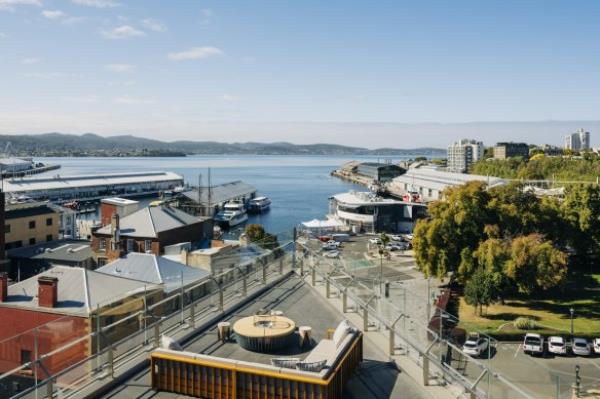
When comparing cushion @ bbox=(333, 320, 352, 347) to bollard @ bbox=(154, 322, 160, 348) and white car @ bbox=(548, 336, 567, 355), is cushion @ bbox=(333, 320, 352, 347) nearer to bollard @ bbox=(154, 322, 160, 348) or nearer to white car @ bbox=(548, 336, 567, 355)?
bollard @ bbox=(154, 322, 160, 348)

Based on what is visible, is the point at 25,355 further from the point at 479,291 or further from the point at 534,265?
the point at 534,265

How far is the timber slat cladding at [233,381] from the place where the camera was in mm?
5082

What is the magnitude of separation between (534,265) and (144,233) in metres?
16.0

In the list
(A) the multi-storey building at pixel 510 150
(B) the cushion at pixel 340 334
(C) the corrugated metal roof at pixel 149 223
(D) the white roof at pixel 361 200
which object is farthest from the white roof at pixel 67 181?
(A) the multi-storey building at pixel 510 150

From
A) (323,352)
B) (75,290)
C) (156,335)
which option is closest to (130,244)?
(75,290)

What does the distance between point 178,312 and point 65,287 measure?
242 inches

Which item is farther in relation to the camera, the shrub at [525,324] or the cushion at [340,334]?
the shrub at [525,324]

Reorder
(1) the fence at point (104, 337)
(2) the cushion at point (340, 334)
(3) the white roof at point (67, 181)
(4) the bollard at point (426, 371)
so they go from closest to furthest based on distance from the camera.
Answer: (1) the fence at point (104, 337) → (4) the bollard at point (426, 371) → (2) the cushion at point (340, 334) → (3) the white roof at point (67, 181)

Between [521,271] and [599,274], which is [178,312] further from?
[599,274]

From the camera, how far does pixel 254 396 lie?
524cm

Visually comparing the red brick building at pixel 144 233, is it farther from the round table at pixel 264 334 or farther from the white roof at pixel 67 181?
the white roof at pixel 67 181

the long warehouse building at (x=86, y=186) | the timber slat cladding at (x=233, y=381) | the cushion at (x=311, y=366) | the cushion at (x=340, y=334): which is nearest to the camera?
the timber slat cladding at (x=233, y=381)

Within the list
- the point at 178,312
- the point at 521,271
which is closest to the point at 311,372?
the point at 178,312

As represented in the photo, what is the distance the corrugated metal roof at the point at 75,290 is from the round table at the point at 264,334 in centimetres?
553
